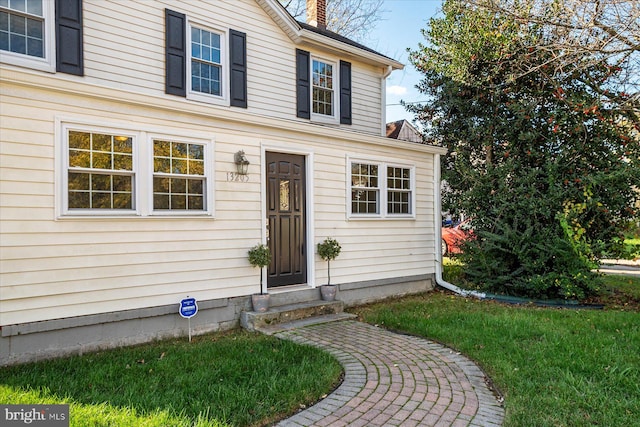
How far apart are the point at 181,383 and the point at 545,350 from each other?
153 inches

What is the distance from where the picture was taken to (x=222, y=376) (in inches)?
158

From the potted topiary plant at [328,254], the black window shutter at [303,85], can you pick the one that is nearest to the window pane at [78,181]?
the potted topiary plant at [328,254]

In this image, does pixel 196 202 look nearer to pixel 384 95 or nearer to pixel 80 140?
pixel 80 140

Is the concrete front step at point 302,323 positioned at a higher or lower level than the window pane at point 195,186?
lower

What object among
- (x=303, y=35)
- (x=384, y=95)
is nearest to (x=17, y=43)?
(x=303, y=35)

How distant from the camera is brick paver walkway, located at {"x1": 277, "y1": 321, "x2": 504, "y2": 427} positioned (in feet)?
10.7

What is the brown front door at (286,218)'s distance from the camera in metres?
6.61

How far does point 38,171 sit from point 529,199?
315 inches

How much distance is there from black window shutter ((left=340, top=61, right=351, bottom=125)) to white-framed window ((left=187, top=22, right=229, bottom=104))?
275 cm

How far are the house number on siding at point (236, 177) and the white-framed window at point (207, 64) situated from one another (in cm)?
212

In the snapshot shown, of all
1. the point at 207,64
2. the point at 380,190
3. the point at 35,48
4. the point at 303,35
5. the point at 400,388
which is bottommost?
the point at 400,388

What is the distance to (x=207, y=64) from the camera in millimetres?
7539

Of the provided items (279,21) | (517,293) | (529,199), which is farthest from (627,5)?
(279,21)

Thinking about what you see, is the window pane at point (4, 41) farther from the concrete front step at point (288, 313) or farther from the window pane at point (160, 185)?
the concrete front step at point (288, 313)
